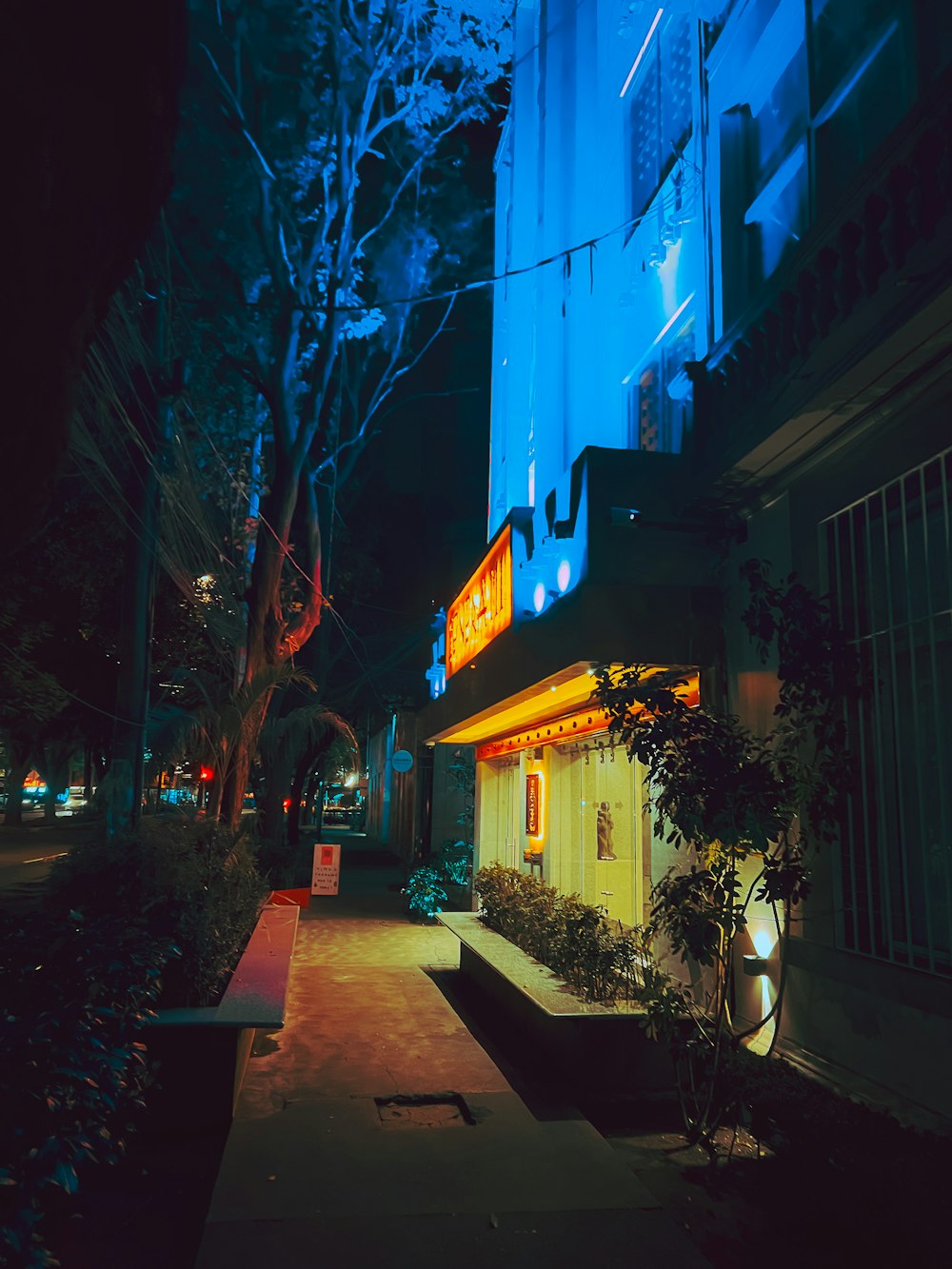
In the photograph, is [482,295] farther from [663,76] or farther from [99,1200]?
[99,1200]

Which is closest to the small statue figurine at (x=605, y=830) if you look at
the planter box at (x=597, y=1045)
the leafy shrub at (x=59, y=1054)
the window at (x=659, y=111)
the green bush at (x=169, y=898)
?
the planter box at (x=597, y=1045)

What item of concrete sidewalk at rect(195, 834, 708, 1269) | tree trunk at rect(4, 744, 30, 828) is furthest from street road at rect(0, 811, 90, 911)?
concrete sidewalk at rect(195, 834, 708, 1269)

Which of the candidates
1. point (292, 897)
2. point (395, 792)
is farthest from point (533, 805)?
point (395, 792)

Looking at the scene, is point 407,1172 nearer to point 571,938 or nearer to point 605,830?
point 571,938

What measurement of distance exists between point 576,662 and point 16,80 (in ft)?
18.9

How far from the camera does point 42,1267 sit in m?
2.46

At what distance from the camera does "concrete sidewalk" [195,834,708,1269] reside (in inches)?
160

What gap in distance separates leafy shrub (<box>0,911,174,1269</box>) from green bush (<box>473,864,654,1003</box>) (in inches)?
129

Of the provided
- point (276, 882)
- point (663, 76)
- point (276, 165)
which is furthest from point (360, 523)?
point (663, 76)

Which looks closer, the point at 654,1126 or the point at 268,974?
the point at 654,1126

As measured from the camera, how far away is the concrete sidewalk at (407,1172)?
4066 mm

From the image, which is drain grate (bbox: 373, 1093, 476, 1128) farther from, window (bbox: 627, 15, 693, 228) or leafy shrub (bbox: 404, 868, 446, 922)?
leafy shrub (bbox: 404, 868, 446, 922)

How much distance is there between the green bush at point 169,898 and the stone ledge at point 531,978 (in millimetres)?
2661

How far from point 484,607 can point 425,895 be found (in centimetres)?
707
